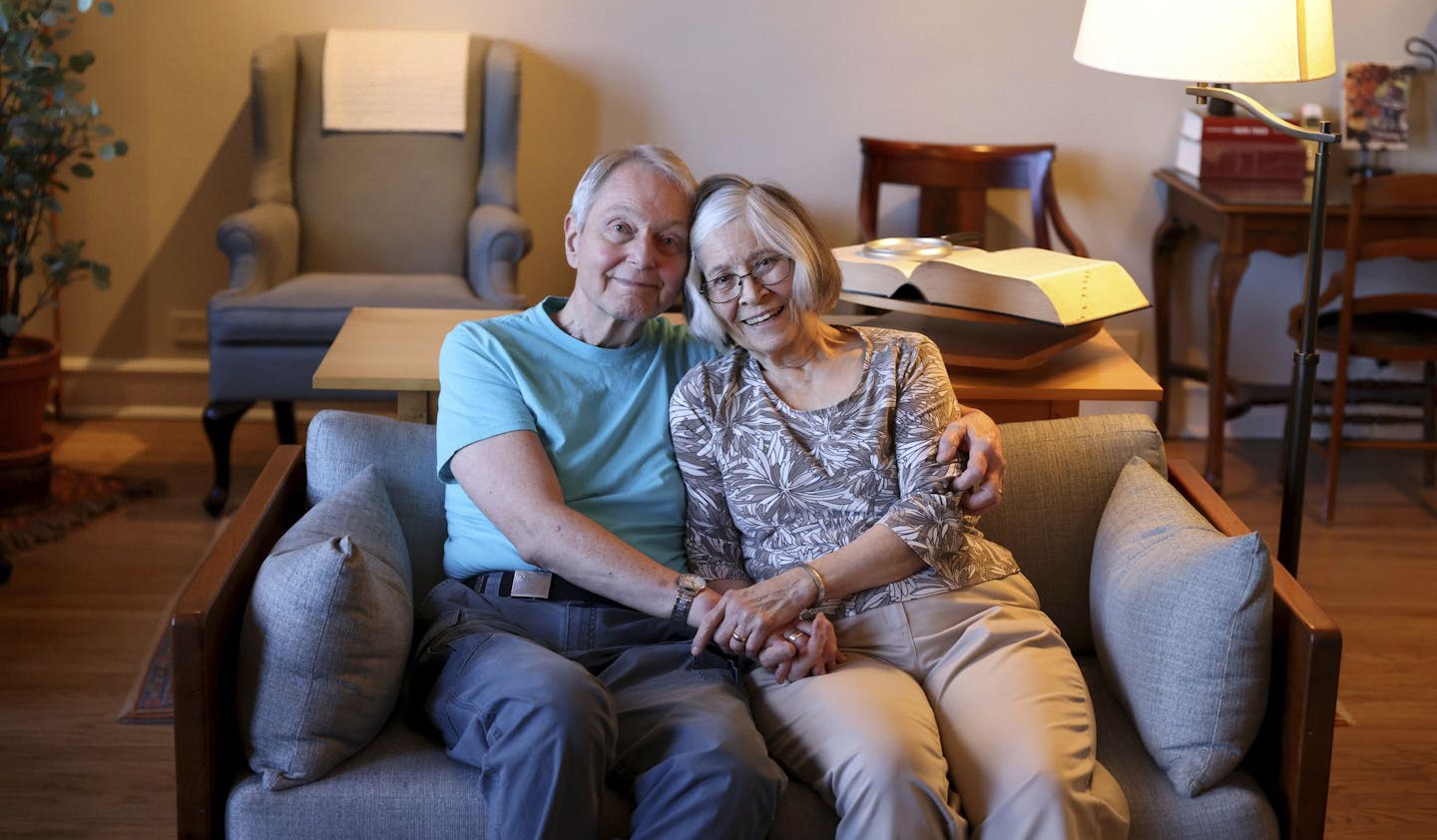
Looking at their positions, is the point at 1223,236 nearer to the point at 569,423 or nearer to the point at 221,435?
the point at 569,423

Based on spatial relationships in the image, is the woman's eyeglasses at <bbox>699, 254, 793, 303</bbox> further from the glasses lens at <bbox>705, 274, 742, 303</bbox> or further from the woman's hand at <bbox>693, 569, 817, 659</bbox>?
the woman's hand at <bbox>693, 569, 817, 659</bbox>

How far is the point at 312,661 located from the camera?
1731mm

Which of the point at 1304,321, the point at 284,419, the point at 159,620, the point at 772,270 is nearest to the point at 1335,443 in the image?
the point at 1304,321

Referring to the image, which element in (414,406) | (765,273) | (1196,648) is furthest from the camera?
(414,406)

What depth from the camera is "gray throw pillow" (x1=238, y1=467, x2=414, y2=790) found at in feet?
5.66

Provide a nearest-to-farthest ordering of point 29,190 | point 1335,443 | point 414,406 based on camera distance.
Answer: point 414,406, point 29,190, point 1335,443

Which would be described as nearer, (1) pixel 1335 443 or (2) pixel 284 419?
(1) pixel 1335 443

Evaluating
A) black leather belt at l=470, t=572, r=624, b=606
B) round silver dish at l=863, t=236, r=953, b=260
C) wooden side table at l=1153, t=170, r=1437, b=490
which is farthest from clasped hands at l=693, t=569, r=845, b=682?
wooden side table at l=1153, t=170, r=1437, b=490

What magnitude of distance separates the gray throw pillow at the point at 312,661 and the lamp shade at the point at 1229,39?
1.25 meters

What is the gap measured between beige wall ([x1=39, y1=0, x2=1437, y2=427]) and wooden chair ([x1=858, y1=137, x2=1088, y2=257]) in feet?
0.56

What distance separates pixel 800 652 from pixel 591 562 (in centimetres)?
29

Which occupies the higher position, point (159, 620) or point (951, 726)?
point (951, 726)

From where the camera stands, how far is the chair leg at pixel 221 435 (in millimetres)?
3719

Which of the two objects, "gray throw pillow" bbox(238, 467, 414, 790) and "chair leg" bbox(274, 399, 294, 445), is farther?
"chair leg" bbox(274, 399, 294, 445)
